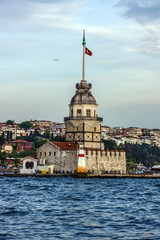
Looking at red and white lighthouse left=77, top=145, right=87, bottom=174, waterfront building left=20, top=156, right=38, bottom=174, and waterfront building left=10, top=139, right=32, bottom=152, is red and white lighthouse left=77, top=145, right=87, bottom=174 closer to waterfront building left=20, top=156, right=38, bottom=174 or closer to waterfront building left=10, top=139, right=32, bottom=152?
waterfront building left=20, top=156, right=38, bottom=174

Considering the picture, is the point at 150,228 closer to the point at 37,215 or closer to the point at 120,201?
the point at 37,215

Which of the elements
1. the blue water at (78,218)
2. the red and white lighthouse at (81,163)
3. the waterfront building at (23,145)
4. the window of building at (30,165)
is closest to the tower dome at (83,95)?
the window of building at (30,165)

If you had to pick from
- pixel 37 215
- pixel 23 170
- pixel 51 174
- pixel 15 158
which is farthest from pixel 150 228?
pixel 15 158

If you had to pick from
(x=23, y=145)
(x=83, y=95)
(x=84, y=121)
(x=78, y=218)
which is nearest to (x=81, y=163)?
(x=84, y=121)

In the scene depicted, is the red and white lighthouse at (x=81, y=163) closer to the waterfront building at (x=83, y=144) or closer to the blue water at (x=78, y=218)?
the waterfront building at (x=83, y=144)

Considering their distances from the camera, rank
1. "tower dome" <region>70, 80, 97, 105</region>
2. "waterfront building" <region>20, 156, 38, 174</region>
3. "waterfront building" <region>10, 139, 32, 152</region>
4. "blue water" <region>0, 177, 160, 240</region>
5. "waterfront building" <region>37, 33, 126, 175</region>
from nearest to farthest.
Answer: "blue water" <region>0, 177, 160, 240</region>
"waterfront building" <region>37, 33, 126, 175</region>
"waterfront building" <region>20, 156, 38, 174</region>
"tower dome" <region>70, 80, 97, 105</region>
"waterfront building" <region>10, 139, 32, 152</region>

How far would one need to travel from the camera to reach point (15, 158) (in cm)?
14675

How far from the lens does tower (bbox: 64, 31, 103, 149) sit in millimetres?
77375

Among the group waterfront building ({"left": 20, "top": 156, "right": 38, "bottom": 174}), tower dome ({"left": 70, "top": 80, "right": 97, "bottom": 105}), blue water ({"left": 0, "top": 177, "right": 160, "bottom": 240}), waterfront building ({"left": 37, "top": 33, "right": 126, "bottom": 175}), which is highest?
tower dome ({"left": 70, "top": 80, "right": 97, "bottom": 105})

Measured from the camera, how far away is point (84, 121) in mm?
77250

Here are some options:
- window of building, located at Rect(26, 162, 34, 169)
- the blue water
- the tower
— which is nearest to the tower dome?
the tower

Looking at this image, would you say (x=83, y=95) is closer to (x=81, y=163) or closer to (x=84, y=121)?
(x=84, y=121)

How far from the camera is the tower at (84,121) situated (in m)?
77.4

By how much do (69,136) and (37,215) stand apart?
52.2m
